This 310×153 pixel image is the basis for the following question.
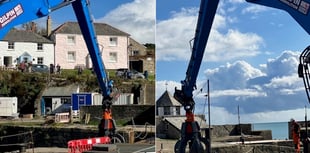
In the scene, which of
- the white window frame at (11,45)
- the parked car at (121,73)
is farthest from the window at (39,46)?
the parked car at (121,73)

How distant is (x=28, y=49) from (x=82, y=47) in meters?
5.87

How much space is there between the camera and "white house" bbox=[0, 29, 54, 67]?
50125 mm

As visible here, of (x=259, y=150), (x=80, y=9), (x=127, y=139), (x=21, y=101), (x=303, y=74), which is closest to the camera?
(x=303, y=74)

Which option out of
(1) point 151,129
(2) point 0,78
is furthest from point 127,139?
(2) point 0,78

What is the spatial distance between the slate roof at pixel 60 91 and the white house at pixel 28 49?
7.25 m

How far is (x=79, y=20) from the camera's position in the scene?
15.7 meters

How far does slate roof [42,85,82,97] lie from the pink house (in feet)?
20.8

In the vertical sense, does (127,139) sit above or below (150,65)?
below

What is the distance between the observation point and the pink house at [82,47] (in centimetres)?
5122

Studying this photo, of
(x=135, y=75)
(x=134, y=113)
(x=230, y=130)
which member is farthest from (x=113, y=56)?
(x=134, y=113)

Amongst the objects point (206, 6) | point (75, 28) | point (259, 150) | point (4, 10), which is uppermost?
point (75, 28)

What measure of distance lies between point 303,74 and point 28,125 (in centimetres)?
2866

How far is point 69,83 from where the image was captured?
45500 millimetres

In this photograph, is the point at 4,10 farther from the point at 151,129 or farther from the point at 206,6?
the point at 151,129
